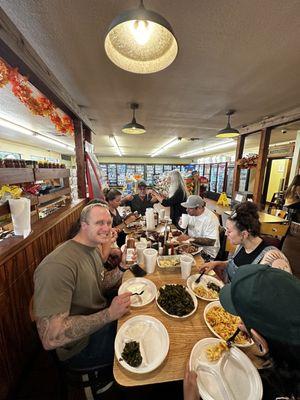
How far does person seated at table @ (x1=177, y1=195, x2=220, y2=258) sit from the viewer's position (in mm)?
2236

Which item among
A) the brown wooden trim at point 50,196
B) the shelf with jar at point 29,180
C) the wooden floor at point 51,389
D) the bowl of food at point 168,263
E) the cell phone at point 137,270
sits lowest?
the wooden floor at point 51,389

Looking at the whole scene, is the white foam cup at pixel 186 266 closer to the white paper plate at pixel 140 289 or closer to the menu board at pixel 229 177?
the white paper plate at pixel 140 289

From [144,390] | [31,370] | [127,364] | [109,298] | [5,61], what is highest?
[5,61]

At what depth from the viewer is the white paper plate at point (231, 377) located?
724 millimetres

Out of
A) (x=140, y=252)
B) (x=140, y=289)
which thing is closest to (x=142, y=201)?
(x=140, y=252)

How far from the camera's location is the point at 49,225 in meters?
2.03

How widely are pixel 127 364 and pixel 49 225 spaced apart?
5.67 feet

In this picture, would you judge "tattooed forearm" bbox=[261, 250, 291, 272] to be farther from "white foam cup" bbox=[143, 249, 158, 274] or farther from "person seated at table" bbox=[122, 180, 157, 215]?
"person seated at table" bbox=[122, 180, 157, 215]

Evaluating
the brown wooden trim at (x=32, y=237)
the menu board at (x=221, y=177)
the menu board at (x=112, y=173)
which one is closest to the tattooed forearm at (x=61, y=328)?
the brown wooden trim at (x=32, y=237)

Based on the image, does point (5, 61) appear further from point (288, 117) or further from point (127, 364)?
point (288, 117)

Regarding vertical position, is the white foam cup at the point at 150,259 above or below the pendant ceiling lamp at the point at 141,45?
below

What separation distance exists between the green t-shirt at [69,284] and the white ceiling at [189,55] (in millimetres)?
1984

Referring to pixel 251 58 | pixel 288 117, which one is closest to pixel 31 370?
pixel 251 58

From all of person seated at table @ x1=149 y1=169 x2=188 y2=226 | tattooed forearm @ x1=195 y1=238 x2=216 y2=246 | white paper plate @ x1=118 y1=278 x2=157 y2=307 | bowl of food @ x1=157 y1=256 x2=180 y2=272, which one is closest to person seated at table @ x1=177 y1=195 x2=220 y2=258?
tattooed forearm @ x1=195 y1=238 x2=216 y2=246
